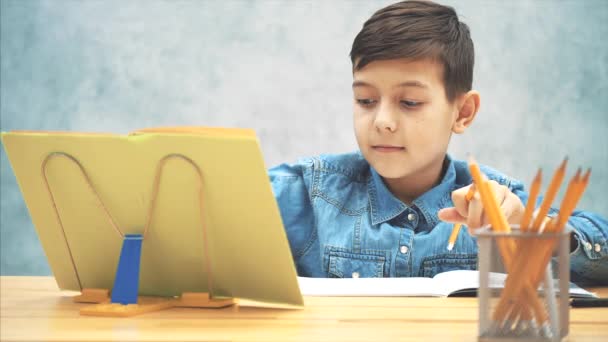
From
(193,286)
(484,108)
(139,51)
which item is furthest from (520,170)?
(193,286)

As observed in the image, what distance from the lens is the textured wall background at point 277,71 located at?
2340mm

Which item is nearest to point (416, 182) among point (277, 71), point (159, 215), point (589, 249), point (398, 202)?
point (398, 202)

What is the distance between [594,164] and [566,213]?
189cm

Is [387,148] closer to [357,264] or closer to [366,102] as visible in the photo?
[366,102]

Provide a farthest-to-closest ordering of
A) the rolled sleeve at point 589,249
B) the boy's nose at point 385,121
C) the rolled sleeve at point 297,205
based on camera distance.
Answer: the rolled sleeve at point 297,205, the boy's nose at point 385,121, the rolled sleeve at point 589,249

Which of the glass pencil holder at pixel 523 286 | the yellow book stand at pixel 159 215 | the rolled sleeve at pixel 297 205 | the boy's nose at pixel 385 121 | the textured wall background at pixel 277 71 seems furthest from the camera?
the textured wall background at pixel 277 71

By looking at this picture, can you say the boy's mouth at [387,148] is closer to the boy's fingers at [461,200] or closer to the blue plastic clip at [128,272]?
the boy's fingers at [461,200]

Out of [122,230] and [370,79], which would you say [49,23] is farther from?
[122,230]

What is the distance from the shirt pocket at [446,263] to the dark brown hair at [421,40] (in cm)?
27

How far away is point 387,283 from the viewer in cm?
97

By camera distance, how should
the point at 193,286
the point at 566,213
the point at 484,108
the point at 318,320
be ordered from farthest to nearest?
1. the point at 484,108
2. the point at 193,286
3. the point at 318,320
4. the point at 566,213

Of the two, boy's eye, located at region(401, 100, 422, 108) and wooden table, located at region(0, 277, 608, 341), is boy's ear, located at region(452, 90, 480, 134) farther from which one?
wooden table, located at region(0, 277, 608, 341)

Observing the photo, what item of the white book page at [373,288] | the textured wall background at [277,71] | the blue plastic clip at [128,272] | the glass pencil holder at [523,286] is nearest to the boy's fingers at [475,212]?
the white book page at [373,288]

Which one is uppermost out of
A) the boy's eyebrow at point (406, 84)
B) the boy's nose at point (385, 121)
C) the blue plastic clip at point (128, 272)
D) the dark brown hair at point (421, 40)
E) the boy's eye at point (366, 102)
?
the dark brown hair at point (421, 40)
